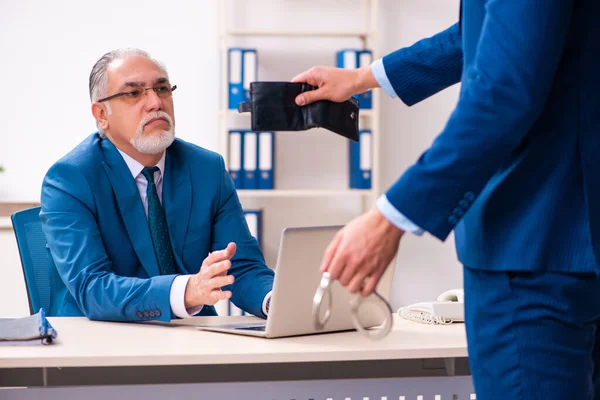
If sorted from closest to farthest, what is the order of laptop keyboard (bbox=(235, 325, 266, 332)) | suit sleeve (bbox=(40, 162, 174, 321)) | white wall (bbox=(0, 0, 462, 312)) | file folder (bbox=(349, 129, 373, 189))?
1. laptop keyboard (bbox=(235, 325, 266, 332))
2. suit sleeve (bbox=(40, 162, 174, 321))
3. file folder (bbox=(349, 129, 373, 189))
4. white wall (bbox=(0, 0, 462, 312))

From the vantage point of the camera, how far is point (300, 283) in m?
1.46

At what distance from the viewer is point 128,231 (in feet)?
6.58

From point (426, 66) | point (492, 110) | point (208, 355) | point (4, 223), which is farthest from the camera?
point (4, 223)

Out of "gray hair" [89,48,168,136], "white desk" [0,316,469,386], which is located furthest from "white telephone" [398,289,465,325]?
"gray hair" [89,48,168,136]

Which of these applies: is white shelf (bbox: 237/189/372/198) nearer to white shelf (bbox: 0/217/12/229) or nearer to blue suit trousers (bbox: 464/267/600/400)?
white shelf (bbox: 0/217/12/229)

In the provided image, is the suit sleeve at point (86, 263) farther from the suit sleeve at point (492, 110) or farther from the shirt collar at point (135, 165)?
the suit sleeve at point (492, 110)

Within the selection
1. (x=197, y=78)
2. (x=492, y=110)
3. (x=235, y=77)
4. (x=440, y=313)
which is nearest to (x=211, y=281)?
(x=440, y=313)

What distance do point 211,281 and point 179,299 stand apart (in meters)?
0.08

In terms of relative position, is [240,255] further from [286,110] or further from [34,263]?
[286,110]

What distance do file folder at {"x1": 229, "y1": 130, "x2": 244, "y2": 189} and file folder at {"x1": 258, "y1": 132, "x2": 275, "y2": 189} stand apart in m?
0.10

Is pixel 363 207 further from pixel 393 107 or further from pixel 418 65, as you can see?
pixel 418 65

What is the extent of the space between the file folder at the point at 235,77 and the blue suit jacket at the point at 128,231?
1.86 m

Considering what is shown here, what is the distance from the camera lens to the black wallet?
1.44 metres

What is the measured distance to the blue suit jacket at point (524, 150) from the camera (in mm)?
837
